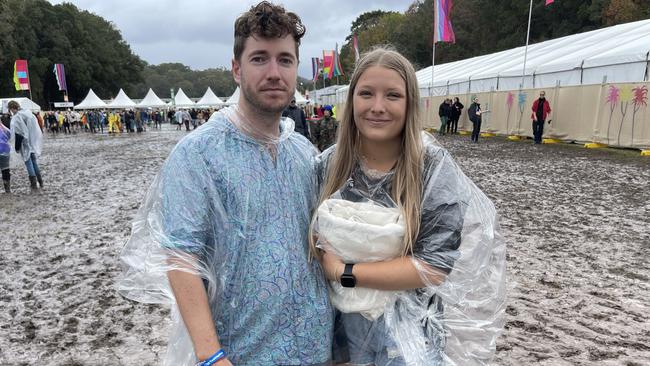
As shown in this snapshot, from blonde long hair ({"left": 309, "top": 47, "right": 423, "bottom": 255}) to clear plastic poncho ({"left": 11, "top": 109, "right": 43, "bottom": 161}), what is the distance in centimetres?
949

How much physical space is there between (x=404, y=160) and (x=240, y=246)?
2.05ft

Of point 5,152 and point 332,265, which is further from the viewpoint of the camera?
point 5,152

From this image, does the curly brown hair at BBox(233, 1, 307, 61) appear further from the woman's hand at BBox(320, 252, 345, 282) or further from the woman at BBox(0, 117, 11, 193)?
the woman at BBox(0, 117, 11, 193)

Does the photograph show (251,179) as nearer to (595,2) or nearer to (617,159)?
(617,159)

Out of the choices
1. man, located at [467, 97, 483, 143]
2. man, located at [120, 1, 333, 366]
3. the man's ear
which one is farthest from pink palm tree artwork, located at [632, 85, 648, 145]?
the man's ear

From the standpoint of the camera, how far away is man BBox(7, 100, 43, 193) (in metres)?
8.89

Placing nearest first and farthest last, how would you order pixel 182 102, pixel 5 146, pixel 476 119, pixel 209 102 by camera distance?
pixel 5 146, pixel 476 119, pixel 182 102, pixel 209 102

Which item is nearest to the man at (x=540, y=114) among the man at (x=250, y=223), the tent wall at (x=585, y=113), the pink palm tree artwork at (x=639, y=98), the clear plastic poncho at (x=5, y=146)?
the tent wall at (x=585, y=113)

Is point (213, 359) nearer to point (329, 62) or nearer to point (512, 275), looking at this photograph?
point (512, 275)

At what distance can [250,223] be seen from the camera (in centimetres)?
140

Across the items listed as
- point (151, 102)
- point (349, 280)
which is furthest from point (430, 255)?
point (151, 102)

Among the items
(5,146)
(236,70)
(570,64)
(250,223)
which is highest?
(570,64)

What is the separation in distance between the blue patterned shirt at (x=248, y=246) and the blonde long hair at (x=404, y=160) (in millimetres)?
141

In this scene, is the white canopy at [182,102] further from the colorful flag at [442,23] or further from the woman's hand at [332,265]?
the woman's hand at [332,265]
